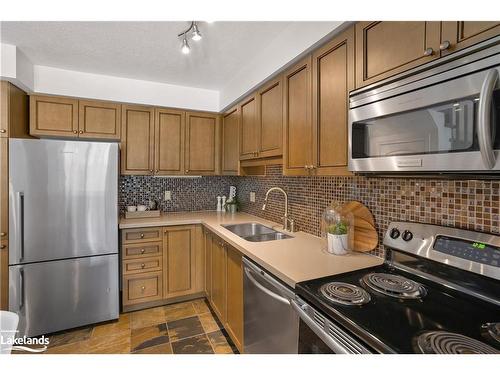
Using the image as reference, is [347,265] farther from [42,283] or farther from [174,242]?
[42,283]

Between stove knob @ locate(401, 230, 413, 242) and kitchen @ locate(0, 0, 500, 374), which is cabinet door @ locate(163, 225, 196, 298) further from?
stove knob @ locate(401, 230, 413, 242)

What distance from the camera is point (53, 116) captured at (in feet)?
7.76

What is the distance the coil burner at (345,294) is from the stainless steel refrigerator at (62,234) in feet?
6.56

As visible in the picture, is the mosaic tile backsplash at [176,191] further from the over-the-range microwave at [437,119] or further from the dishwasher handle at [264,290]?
the over-the-range microwave at [437,119]

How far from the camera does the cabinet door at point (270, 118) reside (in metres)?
1.87

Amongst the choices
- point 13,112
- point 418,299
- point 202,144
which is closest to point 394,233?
point 418,299

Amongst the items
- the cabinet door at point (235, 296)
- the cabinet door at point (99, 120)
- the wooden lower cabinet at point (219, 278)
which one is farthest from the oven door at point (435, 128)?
the cabinet door at point (99, 120)

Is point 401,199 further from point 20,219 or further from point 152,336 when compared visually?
point 20,219

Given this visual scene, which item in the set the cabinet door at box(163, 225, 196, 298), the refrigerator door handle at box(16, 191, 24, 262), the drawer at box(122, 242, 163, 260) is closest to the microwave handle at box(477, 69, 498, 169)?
the cabinet door at box(163, 225, 196, 298)

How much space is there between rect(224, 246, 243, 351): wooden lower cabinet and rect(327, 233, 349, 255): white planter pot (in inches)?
25.2

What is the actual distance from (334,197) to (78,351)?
89.0 inches

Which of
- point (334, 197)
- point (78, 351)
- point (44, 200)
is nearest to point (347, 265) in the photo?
point (334, 197)
